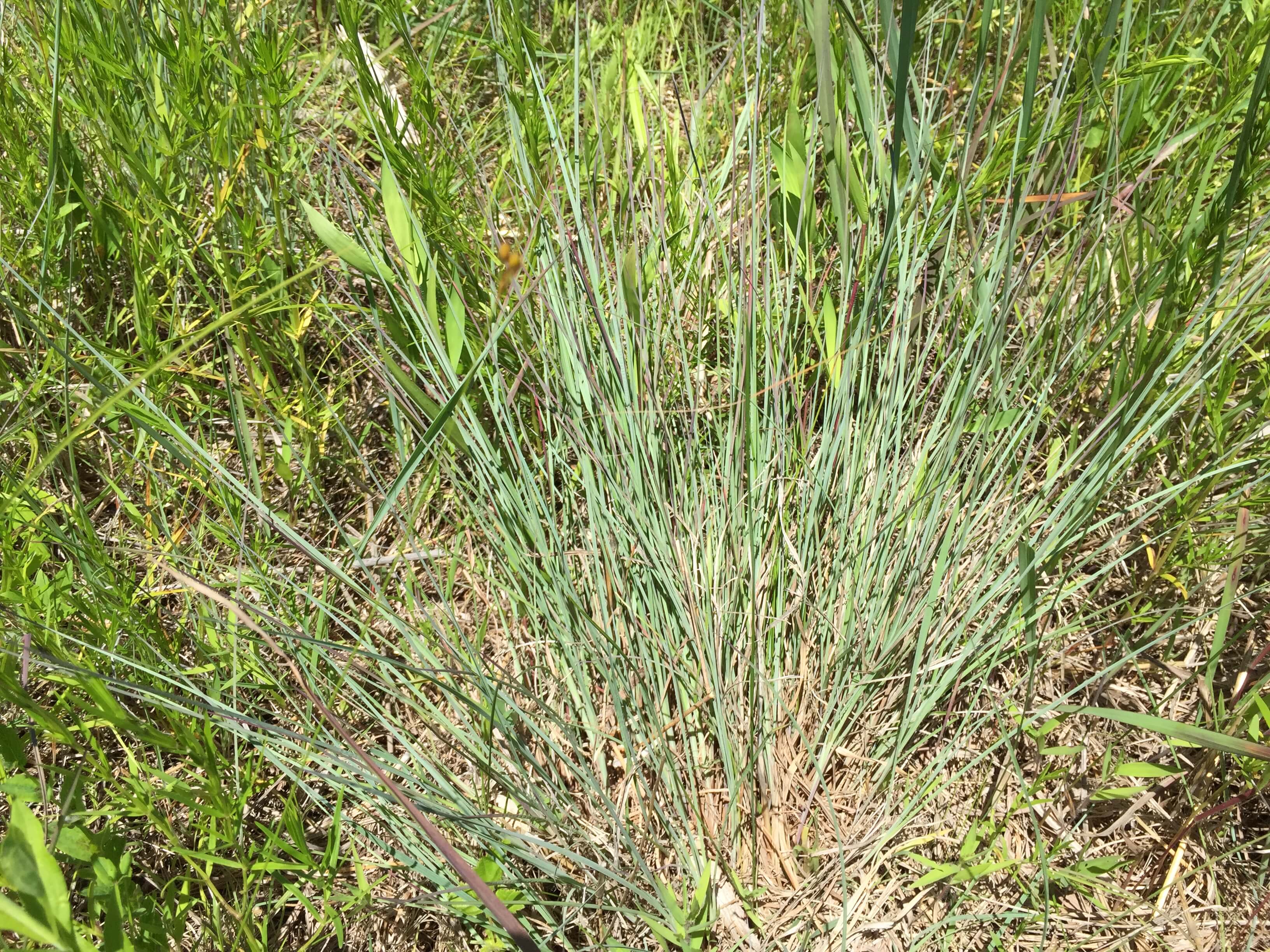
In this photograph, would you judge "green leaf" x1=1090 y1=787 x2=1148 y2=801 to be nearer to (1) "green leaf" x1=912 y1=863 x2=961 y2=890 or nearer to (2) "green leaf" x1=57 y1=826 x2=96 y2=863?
(1) "green leaf" x1=912 y1=863 x2=961 y2=890

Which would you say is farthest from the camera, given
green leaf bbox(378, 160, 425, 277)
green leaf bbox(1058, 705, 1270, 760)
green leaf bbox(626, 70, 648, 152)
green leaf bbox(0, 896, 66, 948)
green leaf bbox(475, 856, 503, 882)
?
green leaf bbox(626, 70, 648, 152)

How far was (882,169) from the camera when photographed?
1.23 meters

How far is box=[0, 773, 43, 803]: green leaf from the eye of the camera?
0.95m

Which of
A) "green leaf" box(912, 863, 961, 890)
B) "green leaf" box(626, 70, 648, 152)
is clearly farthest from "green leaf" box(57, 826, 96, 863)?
"green leaf" box(626, 70, 648, 152)

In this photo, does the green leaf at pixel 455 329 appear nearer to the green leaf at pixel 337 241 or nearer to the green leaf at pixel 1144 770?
the green leaf at pixel 337 241

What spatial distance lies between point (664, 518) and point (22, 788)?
78 centimetres

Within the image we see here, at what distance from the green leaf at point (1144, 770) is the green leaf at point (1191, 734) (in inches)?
3.6

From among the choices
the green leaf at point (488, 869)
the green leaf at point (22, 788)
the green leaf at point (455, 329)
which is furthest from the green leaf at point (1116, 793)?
the green leaf at point (22, 788)

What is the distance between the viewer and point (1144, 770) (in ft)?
3.59

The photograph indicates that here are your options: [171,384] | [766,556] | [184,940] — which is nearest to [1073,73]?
[766,556]

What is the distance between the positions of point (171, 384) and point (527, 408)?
57 cm

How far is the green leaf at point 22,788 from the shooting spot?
0.95 meters

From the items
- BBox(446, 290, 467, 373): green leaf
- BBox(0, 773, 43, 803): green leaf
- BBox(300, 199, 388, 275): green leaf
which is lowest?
BBox(0, 773, 43, 803): green leaf

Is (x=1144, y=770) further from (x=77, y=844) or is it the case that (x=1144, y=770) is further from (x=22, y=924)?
(x=77, y=844)
